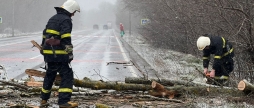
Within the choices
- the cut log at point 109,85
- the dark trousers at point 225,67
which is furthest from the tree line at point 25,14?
the cut log at point 109,85

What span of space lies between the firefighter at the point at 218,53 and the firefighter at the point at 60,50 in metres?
2.92

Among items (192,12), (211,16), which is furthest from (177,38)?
(211,16)

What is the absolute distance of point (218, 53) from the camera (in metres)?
7.60

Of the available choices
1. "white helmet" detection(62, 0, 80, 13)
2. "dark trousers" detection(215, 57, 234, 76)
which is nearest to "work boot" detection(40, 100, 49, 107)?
"white helmet" detection(62, 0, 80, 13)

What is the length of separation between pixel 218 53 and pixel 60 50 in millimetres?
3408

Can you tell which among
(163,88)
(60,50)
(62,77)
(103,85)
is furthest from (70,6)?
(163,88)

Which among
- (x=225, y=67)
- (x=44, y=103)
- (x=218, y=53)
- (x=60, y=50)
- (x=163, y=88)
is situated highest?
(x=60, y=50)

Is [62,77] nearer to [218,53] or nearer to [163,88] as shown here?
[163,88]

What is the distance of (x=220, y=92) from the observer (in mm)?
6828

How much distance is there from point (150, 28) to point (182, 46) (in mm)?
4477

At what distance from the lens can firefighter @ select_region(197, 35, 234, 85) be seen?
756 cm

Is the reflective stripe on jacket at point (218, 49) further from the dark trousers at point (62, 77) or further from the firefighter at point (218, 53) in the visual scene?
the dark trousers at point (62, 77)

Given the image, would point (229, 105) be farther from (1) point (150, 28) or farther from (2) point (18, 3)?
(2) point (18, 3)

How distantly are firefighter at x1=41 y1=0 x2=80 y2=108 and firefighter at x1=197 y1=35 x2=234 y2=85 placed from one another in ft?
9.59
